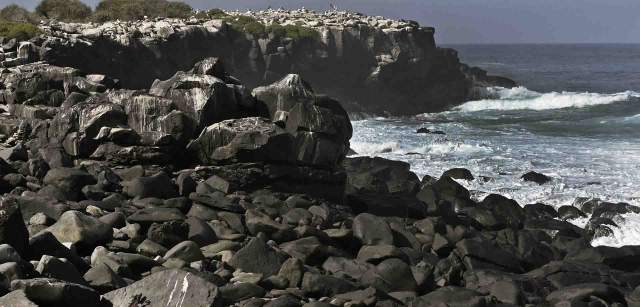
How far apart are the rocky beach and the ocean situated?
4.79ft

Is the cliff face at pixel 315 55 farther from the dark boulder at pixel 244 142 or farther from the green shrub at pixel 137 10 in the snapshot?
the dark boulder at pixel 244 142

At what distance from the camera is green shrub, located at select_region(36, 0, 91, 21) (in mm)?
57156

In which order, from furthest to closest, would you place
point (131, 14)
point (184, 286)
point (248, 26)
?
point (131, 14) < point (248, 26) < point (184, 286)

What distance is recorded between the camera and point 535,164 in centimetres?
3144

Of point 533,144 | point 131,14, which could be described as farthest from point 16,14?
point 533,144

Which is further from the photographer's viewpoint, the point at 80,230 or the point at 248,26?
the point at 248,26

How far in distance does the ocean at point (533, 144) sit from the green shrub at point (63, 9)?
24.5m

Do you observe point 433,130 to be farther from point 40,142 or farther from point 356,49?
point 40,142

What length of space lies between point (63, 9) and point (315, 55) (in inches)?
789

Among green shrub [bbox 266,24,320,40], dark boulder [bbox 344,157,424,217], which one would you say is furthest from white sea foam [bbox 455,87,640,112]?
dark boulder [bbox 344,157,424,217]

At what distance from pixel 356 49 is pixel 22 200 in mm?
49173

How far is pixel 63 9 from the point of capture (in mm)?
57594

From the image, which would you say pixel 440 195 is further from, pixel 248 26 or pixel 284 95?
pixel 248 26

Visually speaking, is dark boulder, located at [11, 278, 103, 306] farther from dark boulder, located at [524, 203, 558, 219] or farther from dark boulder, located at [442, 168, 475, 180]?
dark boulder, located at [442, 168, 475, 180]
